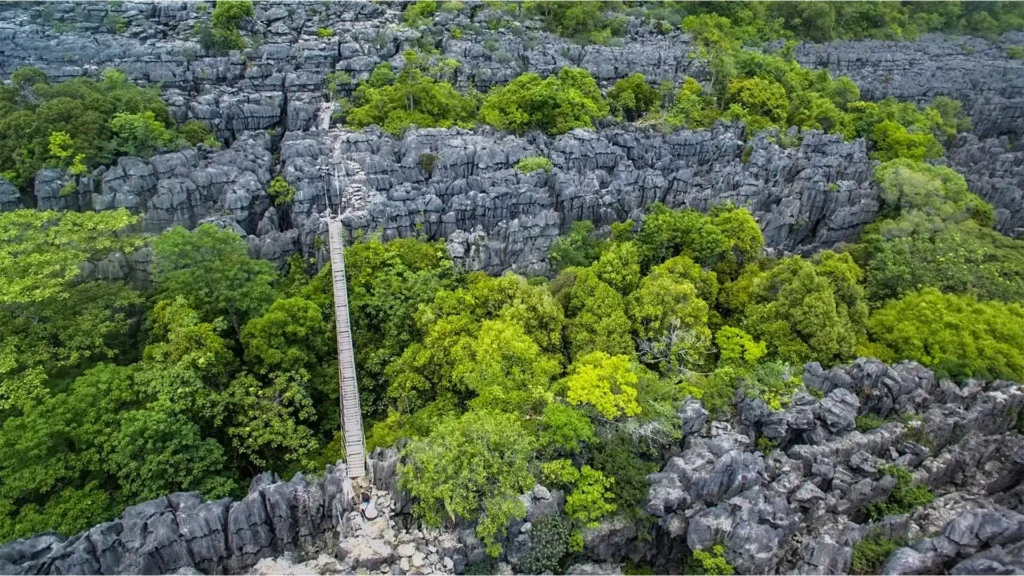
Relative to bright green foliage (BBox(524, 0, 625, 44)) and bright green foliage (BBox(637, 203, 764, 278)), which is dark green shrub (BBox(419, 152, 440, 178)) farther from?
bright green foliage (BBox(524, 0, 625, 44))

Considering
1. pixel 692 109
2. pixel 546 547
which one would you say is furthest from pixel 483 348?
pixel 692 109

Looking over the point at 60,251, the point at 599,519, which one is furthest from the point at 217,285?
the point at 599,519

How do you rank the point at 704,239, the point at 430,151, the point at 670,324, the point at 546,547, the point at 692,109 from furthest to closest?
the point at 692,109 < the point at 430,151 < the point at 704,239 < the point at 670,324 < the point at 546,547

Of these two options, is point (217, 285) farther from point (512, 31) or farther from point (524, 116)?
point (512, 31)

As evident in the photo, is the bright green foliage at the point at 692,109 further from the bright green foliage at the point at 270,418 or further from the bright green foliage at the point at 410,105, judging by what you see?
the bright green foliage at the point at 270,418

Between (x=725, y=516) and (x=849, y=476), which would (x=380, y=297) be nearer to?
(x=725, y=516)
